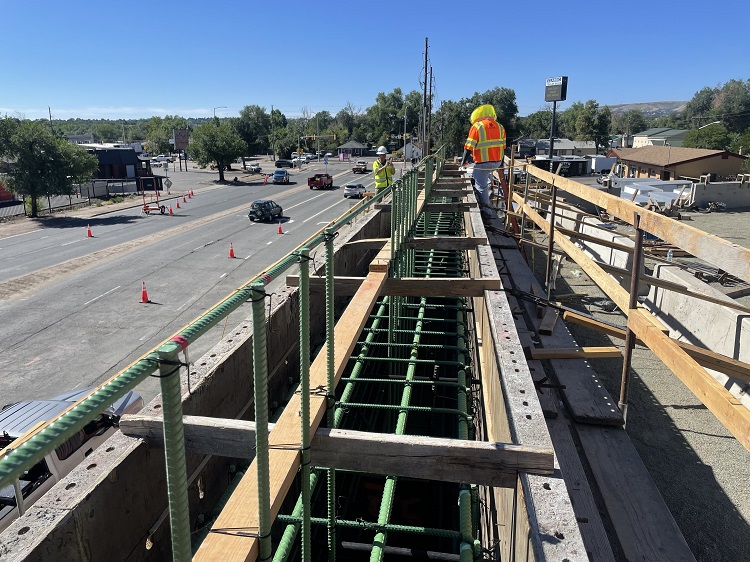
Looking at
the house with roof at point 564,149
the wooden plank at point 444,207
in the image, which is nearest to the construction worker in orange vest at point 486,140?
the wooden plank at point 444,207

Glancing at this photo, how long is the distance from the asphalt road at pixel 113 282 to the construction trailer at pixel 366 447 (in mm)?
979

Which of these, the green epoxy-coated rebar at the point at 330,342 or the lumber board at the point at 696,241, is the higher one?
the lumber board at the point at 696,241

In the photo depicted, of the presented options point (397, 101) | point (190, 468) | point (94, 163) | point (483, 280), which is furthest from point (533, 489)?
point (397, 101)

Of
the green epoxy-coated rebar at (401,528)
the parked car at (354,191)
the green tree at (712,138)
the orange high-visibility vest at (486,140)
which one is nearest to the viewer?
the green epoxy-coated rebar at (401,528)

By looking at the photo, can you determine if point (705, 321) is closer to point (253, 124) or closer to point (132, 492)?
point (132, 492)

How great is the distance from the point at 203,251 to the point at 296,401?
22.4m

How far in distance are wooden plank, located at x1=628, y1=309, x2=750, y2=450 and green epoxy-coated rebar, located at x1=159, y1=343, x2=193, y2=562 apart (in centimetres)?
335

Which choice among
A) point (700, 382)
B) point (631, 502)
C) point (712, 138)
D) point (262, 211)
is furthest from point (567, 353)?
point (712, 138)

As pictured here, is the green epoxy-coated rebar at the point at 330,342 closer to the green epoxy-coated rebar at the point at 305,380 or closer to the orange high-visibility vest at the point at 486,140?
the green epoxy-coated rebar at the point at 305,380

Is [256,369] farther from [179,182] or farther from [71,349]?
[179,182]

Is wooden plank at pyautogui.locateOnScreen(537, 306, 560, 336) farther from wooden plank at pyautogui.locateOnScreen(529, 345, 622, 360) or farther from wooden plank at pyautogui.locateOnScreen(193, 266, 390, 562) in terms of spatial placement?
wooden plank at pyautogui.locateOnScreen(193, 266, 390, 562)

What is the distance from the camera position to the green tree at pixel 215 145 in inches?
2179

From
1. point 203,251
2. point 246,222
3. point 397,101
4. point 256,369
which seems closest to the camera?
point 256,369

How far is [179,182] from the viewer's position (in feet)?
201
